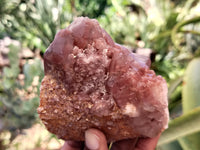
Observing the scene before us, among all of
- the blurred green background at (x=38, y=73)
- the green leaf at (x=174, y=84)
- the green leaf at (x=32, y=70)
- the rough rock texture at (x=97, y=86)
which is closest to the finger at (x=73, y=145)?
the rough rock texture at (x=97, y=86)

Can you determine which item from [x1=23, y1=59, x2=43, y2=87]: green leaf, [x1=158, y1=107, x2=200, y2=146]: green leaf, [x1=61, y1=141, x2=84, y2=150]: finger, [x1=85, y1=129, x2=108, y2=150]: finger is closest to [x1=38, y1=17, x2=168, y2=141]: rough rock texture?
[x1=85, y1=129, x2=108, y2=150]: finger

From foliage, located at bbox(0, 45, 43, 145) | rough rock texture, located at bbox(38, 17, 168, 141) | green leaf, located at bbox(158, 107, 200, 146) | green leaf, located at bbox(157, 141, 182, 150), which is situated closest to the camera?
rough rock texture, located at bbox(38, 17, 168, 141)

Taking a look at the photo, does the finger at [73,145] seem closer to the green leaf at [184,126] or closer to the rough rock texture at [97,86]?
the rough rock texture at [97,86]

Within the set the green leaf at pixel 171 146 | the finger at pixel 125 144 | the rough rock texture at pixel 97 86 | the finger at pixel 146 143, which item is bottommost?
the green leaf at pixel 171 146

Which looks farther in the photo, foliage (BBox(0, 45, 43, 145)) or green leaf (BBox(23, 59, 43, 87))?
foliage (BBox(0, 45, 43, 145))

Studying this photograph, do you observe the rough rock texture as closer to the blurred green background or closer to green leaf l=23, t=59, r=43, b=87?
the blurred green background

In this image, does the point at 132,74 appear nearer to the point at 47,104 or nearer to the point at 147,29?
the point at 47,104

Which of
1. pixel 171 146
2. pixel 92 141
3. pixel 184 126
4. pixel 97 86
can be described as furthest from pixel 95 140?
pixel 171 146
